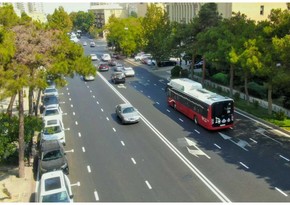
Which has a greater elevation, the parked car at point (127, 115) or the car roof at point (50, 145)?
the car roof at point (50, 145)

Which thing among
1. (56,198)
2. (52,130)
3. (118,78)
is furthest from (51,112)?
(118,78)

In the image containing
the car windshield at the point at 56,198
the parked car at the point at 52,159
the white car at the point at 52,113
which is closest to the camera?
the car windshield at the point at 56,198

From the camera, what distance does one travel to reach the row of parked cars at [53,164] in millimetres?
17453

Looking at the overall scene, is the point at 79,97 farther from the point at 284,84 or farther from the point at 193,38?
the point at 284,84

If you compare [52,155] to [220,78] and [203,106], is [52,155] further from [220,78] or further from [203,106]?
[220,78]

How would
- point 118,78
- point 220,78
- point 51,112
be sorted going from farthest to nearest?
point 118,78
point 220,78
point 51,112

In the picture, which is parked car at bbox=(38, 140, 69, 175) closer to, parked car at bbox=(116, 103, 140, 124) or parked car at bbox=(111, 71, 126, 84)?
parked car at bbox=(116, 103, 140, 124)

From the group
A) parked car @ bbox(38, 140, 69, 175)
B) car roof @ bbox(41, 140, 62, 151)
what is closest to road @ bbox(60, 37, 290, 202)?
parked car @ bbox(38, 140, 69, 175)

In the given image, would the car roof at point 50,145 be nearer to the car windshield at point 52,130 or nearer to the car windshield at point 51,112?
the car windshield at point 52,130

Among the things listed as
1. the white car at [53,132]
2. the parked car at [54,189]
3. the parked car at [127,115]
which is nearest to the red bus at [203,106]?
the parked car at [127,115]

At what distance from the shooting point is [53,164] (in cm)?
2188

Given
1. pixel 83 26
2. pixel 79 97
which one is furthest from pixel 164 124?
pixel 83 26

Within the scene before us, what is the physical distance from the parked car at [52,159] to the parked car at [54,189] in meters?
2.78

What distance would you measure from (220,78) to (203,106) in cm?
1760
